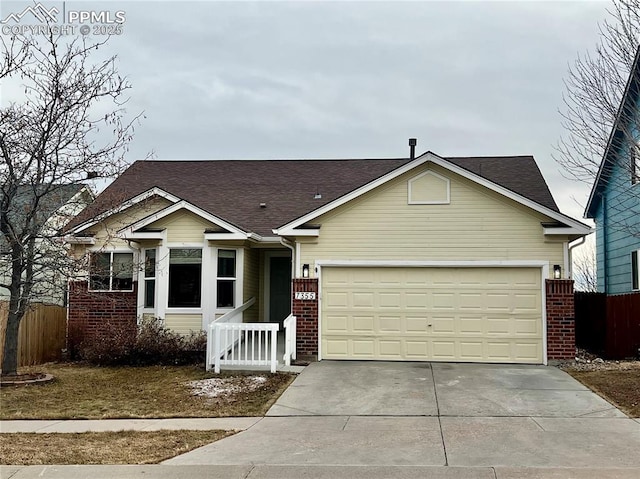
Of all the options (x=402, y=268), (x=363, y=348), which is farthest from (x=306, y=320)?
(x=402, y=268)

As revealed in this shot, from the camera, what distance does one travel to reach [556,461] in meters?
7.27

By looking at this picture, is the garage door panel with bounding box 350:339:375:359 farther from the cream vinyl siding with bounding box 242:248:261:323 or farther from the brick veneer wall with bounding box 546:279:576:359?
the brick veneer wall with bounding box 546:279:576:359

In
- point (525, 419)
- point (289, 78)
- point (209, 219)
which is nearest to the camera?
point (525, 419)

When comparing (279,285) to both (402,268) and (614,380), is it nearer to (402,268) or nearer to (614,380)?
(402,268)

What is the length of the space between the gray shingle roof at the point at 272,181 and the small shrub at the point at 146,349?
3.73m

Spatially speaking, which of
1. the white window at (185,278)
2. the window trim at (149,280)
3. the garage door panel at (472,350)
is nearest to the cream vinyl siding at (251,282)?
the white window at (185,278)

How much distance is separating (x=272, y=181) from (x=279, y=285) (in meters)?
3.99

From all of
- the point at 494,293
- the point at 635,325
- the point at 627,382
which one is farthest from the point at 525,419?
the point at 635,325

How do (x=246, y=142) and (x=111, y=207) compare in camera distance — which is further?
(x=246, y=142)

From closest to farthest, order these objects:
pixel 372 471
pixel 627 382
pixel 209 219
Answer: pixel 372 471, pixel 627 382, pixel 209 219

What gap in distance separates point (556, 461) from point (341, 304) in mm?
8115

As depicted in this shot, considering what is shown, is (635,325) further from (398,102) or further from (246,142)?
(246,142)

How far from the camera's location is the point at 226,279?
54.3 ft

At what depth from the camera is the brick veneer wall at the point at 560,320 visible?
14227 millimetres
